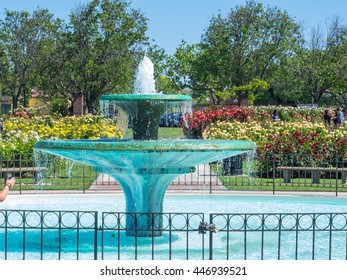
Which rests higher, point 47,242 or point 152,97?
point 152,97

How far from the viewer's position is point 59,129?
27.8 metres

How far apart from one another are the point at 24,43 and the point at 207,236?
48.9m

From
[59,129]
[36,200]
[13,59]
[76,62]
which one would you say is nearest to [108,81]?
[76,62]

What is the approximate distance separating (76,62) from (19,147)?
1298 inches

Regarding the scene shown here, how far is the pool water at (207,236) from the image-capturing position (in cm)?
1234

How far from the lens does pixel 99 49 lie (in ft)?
186

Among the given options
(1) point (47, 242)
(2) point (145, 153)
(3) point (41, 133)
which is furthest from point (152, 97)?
(3) point (41, 133)

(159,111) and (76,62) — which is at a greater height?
(76,62)

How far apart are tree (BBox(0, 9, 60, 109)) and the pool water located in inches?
1624

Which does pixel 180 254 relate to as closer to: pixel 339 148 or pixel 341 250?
pixel 341 250

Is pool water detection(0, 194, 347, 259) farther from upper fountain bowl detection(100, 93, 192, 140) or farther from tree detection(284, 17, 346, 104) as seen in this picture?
tree detection(284, 17, 346, 104)

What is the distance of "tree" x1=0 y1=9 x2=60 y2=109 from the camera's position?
195ft

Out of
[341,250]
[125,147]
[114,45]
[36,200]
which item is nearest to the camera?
[125,147]

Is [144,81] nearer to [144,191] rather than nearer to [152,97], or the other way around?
[152,97]
